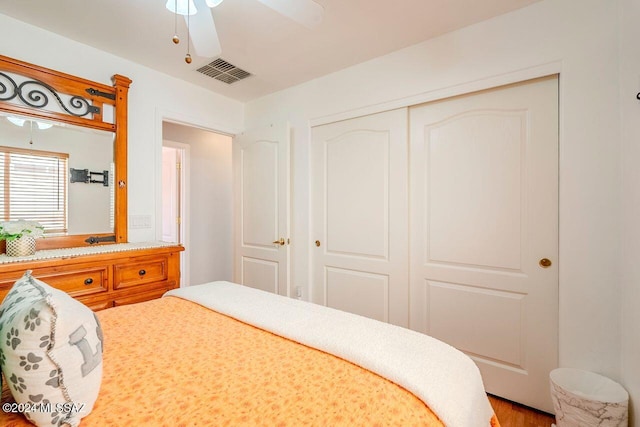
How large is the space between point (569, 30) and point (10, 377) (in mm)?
2680

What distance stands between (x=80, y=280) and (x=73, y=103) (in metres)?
1.30

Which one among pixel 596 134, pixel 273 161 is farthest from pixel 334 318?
pixel 273 161

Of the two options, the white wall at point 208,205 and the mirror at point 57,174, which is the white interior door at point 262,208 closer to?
the white wall at point 208,205

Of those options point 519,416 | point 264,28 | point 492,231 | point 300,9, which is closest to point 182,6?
point 264,28

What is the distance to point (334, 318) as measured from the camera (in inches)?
49.3

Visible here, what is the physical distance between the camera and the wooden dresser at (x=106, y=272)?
5.43ft

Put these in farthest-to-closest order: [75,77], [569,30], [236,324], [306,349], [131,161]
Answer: [131,161] < [75,77] < [569,30] < [236,324] < [306,349]

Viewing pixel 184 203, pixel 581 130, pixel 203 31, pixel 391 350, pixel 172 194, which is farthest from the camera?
pixel 172 194

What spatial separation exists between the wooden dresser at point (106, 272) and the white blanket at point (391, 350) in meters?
0.94

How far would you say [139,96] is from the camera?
2512mm

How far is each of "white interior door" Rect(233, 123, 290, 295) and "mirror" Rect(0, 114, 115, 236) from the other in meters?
1.20

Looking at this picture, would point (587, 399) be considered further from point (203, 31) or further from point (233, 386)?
point (203, 31)

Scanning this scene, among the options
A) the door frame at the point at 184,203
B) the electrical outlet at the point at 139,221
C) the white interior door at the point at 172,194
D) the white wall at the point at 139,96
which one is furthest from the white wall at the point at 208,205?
the electrical outlet at the point at 139,221

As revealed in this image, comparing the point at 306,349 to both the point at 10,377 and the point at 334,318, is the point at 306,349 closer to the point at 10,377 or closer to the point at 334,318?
the point at 334,318
